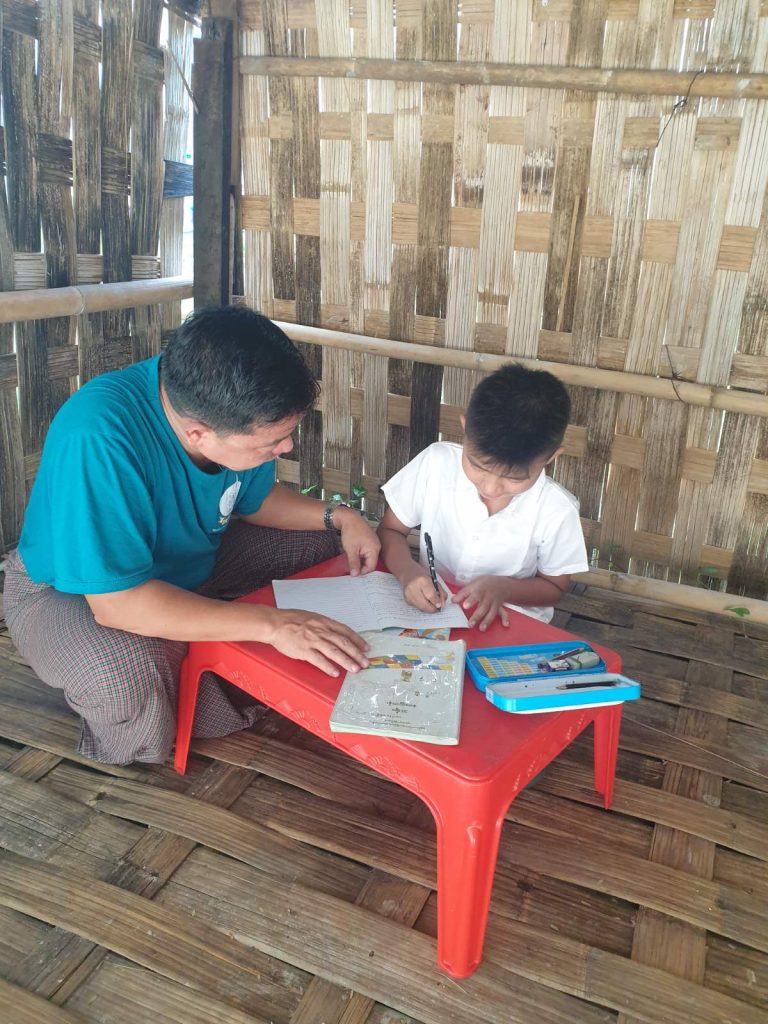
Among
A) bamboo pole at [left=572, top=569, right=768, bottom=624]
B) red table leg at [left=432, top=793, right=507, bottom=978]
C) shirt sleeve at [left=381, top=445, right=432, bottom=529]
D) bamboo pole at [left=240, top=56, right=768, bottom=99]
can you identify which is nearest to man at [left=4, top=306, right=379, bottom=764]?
shirt sleeve at [left=381, top=445, right=432, bottom=529]

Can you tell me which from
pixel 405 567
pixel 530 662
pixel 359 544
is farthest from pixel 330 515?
pixel 530 662

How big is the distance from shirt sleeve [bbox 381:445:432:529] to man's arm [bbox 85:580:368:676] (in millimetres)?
635

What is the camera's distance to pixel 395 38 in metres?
2.86

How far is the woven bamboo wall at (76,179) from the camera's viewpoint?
2562 mm

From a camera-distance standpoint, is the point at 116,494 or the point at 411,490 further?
the point at 411,490

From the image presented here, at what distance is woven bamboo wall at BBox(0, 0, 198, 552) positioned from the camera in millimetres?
2562

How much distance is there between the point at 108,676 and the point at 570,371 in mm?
1888

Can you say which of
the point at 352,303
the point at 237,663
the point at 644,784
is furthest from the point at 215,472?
the point at 352,303

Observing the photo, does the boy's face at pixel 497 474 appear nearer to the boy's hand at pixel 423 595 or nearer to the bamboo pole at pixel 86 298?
the boy's hand at pixel 423 595

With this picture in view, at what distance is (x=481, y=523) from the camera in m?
2.09

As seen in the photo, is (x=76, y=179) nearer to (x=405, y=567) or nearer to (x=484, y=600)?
(x=405, y=567)

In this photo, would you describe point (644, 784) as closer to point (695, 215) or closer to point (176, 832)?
point (176, 832)

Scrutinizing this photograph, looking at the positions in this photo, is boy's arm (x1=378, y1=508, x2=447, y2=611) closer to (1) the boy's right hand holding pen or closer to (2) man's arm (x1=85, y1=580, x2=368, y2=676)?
(1) the boy's right hand holding pen

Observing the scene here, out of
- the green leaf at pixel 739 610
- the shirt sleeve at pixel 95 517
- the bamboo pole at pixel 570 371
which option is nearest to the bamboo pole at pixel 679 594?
the green leaf at pixel 739 610
